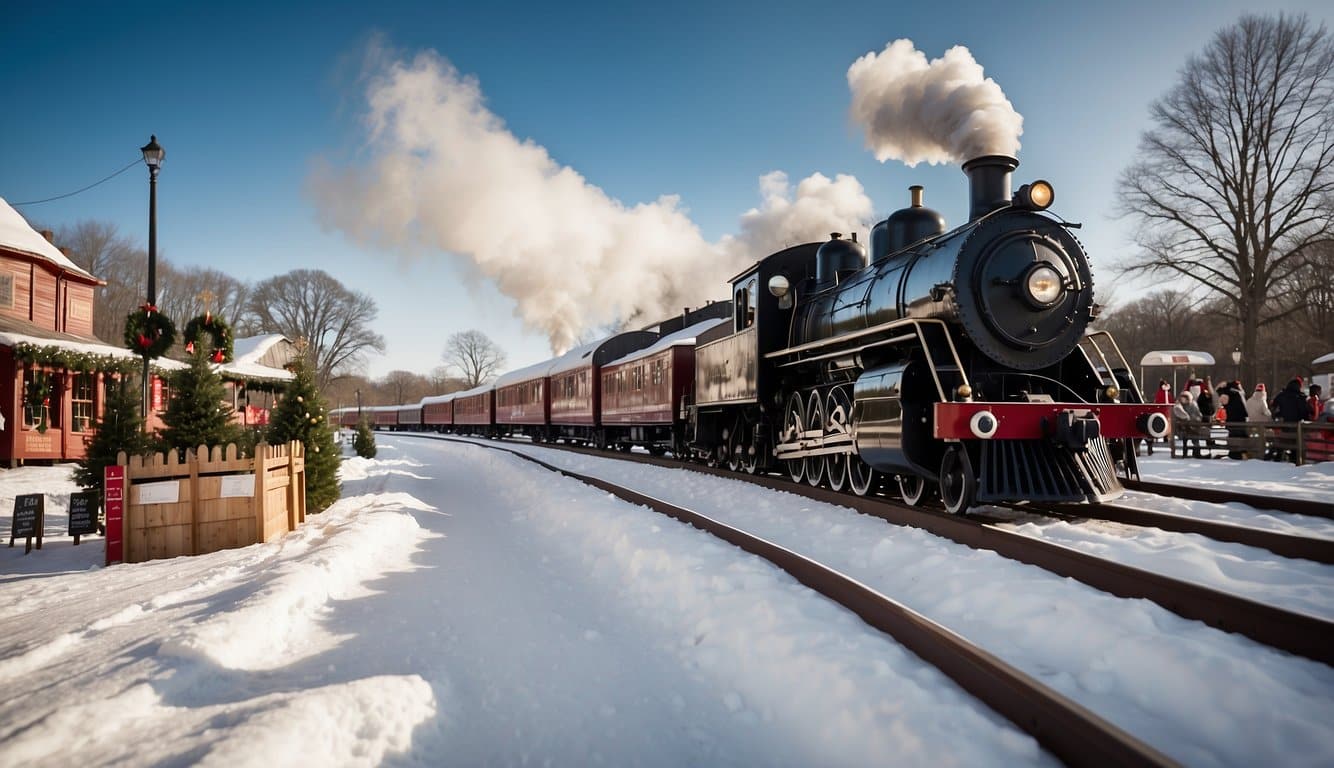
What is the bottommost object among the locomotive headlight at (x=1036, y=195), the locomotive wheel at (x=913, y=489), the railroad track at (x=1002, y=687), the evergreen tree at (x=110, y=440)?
the railroad track at (x=1002, y=687)

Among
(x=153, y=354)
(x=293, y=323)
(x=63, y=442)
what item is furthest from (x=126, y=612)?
(x=293, y=323)

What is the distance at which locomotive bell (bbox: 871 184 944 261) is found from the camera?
30.1ft

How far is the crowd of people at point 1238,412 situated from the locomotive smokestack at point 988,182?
19.6ft

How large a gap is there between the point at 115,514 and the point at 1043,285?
962 cm

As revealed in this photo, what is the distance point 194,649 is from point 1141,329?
198ft

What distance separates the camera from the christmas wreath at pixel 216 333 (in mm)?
11529

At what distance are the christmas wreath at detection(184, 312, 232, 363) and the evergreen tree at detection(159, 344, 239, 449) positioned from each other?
3284mm

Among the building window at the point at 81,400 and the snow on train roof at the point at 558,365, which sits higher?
the snow on train roof at the point at 558,365

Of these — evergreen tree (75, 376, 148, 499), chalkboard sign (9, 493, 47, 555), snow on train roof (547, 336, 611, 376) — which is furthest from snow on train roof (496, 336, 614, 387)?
chalkboard sign (9, 493, 47, 555)

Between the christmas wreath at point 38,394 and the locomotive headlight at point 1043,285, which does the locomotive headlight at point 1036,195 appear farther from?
the christmas wreath at point 38,394

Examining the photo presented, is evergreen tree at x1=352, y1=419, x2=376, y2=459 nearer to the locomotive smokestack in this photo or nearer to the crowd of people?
the locomotive smokestack

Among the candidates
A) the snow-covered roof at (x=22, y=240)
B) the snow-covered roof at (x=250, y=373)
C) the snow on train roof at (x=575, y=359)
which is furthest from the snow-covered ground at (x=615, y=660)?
the snow-covered roof at (x=22, y=240)

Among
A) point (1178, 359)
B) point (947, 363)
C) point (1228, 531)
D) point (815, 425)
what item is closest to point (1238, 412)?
point (1178, 359)

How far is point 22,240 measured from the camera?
17828 millimetres
